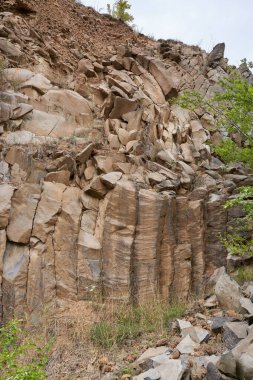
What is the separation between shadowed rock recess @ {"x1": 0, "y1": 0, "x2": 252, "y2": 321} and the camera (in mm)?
7043

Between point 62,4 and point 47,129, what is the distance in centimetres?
797

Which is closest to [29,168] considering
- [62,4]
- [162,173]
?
[162,173]

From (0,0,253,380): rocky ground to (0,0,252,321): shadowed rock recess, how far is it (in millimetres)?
29

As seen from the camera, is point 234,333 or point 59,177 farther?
point 59,177

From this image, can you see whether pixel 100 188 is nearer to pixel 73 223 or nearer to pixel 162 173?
pixel 73 223

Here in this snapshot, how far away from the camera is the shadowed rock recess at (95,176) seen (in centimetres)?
704

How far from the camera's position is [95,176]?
8.31 metres

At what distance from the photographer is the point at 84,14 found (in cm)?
1507

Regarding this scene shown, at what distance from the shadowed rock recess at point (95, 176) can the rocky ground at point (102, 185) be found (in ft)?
0.09

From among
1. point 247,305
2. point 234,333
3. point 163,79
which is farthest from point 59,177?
point 163,79

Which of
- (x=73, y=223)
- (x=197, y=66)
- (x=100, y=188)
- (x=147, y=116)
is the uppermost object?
(x=197, y=66)

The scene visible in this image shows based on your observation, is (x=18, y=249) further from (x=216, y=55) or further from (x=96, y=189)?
(x=216, y=55)

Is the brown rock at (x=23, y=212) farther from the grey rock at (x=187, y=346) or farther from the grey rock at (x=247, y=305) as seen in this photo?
the grey rock at (x=247, y=305)

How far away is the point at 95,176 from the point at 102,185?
18.6 inches
